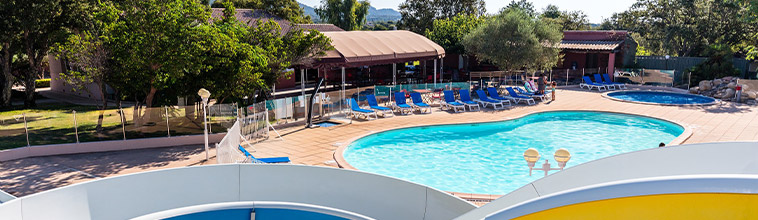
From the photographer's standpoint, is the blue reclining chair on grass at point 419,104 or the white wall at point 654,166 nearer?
the white wall at point 654,166

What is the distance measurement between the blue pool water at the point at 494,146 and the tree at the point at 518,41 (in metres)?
4.84

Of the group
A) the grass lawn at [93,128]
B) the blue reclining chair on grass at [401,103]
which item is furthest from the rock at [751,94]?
the grass lawn at [93,128]

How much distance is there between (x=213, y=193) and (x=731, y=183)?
5.27m

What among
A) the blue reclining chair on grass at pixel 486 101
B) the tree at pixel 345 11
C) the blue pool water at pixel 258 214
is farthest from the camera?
the tree at pixel 345 11

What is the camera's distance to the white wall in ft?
12.8

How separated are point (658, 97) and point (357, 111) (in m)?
15.4

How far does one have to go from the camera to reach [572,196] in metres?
3.43

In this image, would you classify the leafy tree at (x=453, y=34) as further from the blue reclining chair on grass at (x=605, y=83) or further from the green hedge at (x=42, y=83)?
the green hedge at (x=42, y=83)

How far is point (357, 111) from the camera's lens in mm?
17703

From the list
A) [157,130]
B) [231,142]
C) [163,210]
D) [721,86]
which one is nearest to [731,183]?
[163,210]

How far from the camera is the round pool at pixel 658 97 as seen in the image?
73.9 feet

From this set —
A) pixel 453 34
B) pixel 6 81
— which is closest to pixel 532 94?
pixel 453 34

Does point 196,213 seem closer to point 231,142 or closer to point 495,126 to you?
point 231,142

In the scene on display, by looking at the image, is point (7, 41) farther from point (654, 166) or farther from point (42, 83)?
point (654, 166)
